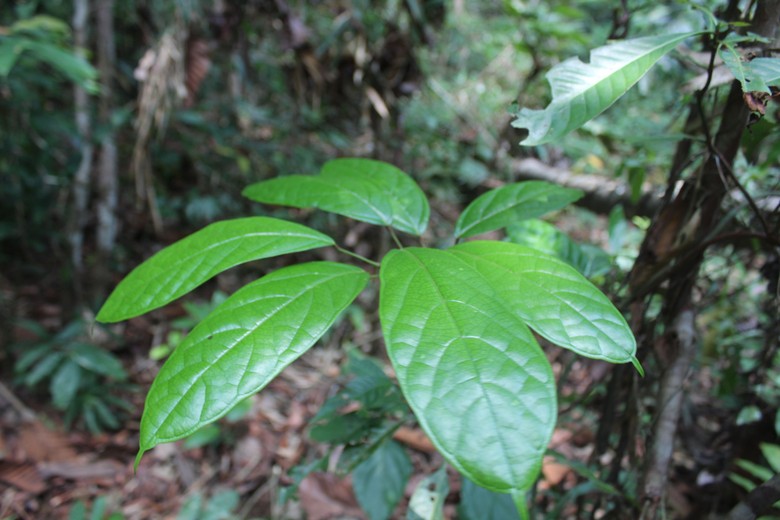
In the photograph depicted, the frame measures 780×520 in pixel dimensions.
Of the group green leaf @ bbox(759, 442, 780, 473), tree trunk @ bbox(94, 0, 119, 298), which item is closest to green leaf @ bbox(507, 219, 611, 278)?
green leaf @ bbox(759, 442, 780, 473)

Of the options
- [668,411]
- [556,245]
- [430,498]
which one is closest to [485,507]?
[430,498]

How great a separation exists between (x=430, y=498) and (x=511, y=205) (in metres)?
0.51

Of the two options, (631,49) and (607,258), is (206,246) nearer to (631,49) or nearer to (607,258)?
(631,49)

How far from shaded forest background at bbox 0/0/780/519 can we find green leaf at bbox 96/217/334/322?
1.15ft

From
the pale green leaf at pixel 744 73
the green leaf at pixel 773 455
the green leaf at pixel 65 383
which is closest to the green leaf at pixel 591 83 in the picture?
the pale green leaf at pixel 744 73

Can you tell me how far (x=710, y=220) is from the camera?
76 centimetres

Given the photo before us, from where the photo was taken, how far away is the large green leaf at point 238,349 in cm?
39

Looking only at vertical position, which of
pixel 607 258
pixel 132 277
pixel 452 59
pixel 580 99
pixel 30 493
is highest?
pixel 580 99

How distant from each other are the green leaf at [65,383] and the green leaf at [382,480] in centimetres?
138

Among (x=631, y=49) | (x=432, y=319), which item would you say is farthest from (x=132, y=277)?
(x=631, y=49)

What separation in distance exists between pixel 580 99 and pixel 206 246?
46 centimetres

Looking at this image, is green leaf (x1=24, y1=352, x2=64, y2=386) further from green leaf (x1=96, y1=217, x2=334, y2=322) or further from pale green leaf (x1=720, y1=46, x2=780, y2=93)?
pale green leaf (x1=720, y1=46, x2=780, y2=93)

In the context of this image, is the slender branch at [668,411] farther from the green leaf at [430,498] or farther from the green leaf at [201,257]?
the green leaf at [201,257]

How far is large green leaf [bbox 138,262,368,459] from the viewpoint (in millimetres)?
392
